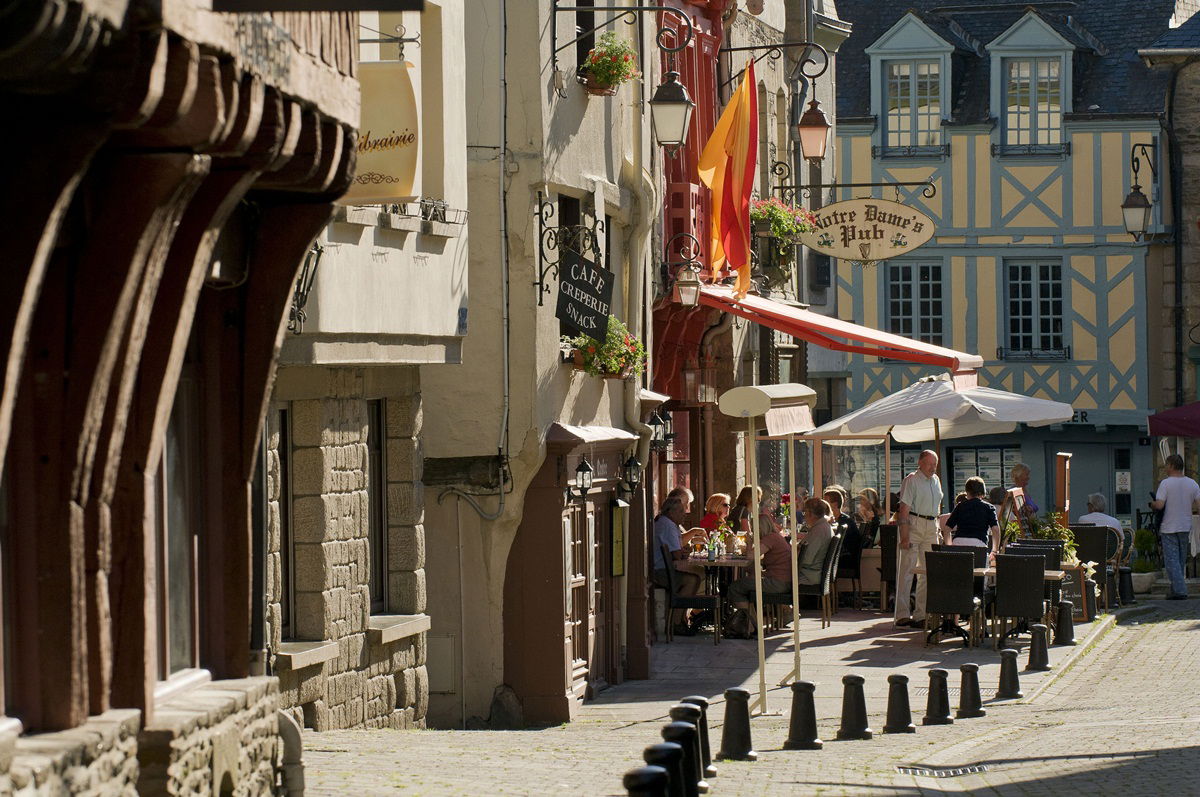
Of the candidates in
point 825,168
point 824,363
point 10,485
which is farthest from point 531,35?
point 824,363

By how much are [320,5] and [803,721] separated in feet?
24.5

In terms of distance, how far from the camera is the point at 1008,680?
596 inches

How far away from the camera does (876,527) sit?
22.4 meters

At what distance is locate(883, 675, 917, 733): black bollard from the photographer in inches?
523

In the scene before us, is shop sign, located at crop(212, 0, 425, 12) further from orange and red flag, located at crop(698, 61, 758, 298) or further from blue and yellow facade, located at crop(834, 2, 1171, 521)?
blue and yellow facade, located at crop(834, 2, 1171, 521)

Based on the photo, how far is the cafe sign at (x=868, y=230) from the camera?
76.6 feet

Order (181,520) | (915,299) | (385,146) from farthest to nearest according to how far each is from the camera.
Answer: (915,299) → (385,146) → (181,520)

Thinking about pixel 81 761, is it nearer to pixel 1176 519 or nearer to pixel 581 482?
pixel 581 482

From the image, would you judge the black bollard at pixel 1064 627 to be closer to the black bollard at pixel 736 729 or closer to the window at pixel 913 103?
the black bollard at pixel 736 729

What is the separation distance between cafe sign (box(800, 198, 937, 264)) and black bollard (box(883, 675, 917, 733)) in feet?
34.7

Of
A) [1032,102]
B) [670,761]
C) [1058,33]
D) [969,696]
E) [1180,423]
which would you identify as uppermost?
[1058,33]

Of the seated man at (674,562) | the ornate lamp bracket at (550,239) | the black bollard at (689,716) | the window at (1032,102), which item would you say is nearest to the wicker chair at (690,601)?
the seated man at (674,562)

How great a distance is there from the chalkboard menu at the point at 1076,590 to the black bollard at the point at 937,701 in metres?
7.09

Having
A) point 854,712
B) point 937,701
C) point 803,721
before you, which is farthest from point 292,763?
point 937,701
